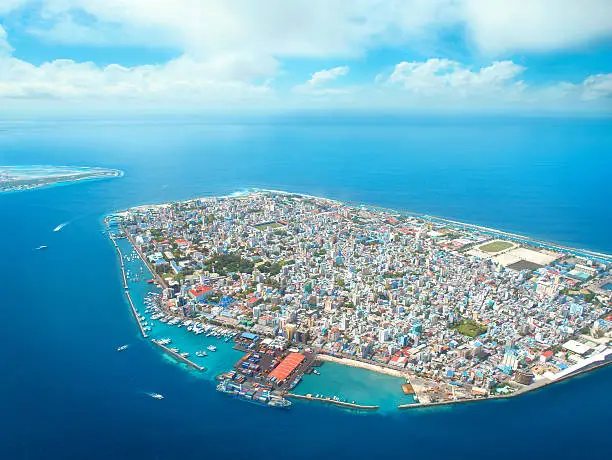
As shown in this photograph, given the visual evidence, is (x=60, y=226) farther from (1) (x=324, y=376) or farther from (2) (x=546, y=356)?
(2) (x=546, y=356)

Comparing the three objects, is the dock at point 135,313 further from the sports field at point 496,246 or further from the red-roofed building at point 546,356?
the sports field at point 496,246

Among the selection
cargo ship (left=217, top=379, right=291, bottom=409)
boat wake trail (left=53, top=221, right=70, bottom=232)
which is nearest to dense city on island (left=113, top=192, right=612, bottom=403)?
cargo ship (left=217, top=379, right=291, bottom=409)

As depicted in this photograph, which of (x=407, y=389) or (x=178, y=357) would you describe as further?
(x=178, y=357)

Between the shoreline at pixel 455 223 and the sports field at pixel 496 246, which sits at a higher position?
the shoreline at pixel 455 223

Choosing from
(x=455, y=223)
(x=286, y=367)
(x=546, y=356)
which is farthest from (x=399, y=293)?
(x=455, y=223)

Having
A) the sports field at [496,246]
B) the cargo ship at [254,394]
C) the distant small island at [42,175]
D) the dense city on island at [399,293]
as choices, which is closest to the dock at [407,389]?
the dense city on island at [399,293]

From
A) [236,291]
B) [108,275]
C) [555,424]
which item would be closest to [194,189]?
[108,275]
